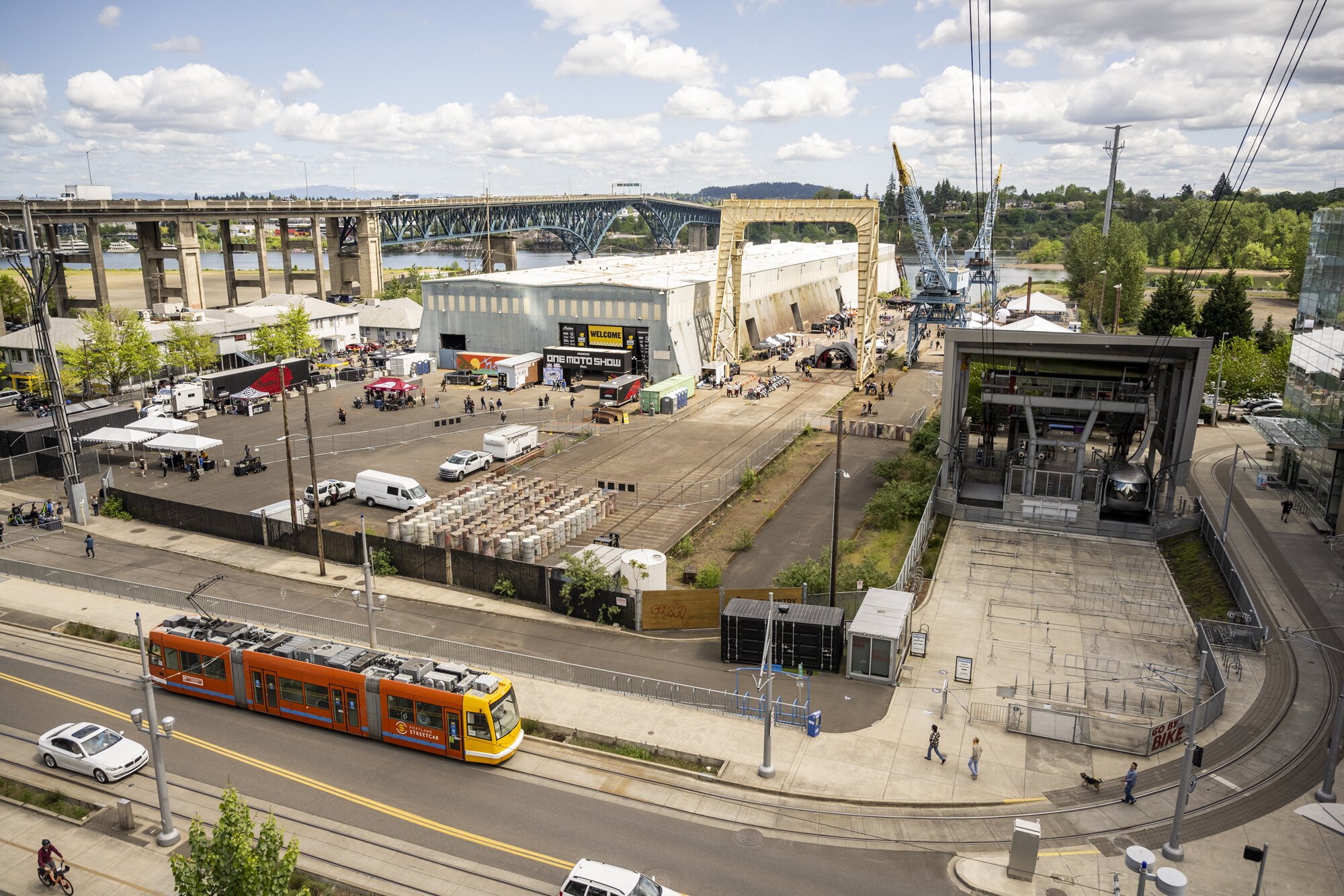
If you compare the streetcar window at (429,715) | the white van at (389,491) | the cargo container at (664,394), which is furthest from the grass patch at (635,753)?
the cargo container at (664,394)

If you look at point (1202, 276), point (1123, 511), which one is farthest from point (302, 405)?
point (1202, 276)

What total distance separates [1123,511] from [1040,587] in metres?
10.2

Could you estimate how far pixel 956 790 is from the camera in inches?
866

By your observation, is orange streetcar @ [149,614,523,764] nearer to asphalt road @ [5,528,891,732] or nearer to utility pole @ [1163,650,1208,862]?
asphalt road @ [5,528,891,732]

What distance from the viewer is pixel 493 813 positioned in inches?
821

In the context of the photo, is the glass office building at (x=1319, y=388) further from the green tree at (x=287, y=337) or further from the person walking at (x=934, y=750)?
the green tree at (x=287, y=337)

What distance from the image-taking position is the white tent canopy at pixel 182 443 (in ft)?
160

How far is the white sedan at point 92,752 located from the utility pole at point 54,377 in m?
A: 22.3

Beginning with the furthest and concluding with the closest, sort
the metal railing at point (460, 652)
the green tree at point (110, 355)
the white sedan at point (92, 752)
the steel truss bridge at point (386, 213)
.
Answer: the steel truss bridge at point (386, 213), the green tree at point (110, 355), the metal railing at point (460, 652), the white sedan at point (92, 752)

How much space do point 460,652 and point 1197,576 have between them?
29037mm

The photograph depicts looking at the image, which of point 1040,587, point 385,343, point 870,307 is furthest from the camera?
point 385,343

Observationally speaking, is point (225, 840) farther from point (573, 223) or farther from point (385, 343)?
point (573, 223)

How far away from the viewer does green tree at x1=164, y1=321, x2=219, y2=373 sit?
69062mm

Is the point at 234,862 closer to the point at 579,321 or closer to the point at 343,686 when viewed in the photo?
the point at 343,686
